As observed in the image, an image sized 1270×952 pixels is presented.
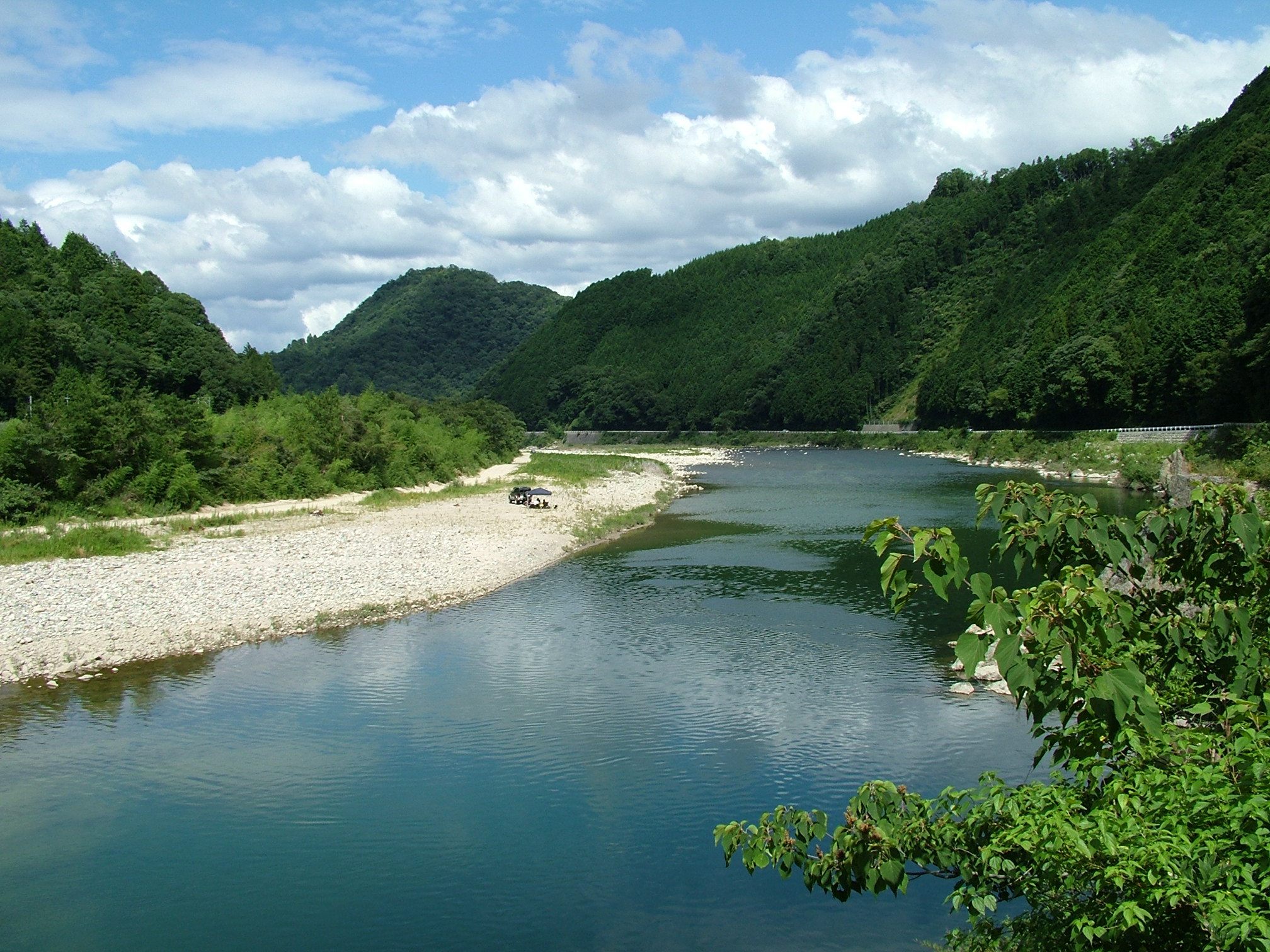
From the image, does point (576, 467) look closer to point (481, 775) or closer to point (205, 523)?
point (205, 523)

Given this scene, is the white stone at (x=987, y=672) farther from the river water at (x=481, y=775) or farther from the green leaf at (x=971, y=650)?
the green leaf at (x=971, y=650)

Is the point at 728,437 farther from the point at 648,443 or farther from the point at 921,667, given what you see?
the point at 921,667

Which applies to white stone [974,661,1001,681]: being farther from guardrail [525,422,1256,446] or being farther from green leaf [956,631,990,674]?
guardrail [525,422,1256,446]

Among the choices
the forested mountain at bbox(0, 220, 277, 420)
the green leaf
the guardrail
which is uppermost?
the forested mountain at bbox(0, 220, 277, 420)

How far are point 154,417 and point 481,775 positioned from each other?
2879cm

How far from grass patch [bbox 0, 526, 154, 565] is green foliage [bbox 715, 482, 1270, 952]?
2587 cm

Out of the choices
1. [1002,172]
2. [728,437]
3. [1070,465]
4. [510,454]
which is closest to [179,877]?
[1070,465]

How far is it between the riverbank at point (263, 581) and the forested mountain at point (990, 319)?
1447 inches

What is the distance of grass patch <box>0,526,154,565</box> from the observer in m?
25.8

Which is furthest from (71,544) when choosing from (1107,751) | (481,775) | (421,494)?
(1107,751)

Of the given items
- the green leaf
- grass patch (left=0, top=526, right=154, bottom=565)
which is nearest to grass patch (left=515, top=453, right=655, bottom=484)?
grass patch (left=0, top=526, right=154, bottom=565)

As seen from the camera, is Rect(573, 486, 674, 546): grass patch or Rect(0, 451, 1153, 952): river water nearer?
Rect(0, 451, 1153, 952): river water

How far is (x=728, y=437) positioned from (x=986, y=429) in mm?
49775

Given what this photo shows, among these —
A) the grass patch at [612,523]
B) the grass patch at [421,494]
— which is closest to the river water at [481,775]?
the grass patch at [612,523]
